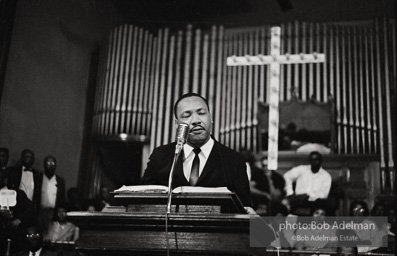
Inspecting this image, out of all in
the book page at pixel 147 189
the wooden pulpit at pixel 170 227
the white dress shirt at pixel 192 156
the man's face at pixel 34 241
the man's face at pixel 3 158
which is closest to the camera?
the wooden pulpit at pixel 170 227

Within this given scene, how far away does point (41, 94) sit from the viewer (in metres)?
7.54

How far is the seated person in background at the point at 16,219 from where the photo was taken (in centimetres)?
577

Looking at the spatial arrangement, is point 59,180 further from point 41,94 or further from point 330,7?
point 330,7

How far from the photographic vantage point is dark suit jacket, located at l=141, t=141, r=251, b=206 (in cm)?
282

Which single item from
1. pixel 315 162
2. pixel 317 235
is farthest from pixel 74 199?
pixel 317 235

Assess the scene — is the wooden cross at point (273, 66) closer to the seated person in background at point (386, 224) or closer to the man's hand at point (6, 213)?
the seated person in background at point (386, 224)

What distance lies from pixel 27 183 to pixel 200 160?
4335mm

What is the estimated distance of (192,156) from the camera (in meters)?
3.01

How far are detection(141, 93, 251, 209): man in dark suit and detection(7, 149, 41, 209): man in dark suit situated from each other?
3977 millimetres

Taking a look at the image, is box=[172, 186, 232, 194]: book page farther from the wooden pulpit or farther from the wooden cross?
the wooden cross

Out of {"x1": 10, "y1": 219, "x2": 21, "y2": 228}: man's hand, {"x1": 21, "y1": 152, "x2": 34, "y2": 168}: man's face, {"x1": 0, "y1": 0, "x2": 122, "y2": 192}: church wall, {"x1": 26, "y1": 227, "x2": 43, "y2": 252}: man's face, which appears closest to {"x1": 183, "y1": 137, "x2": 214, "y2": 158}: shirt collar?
{"x1": 26, "y1": 227, "x2": 43, "y2": 252}: man's face

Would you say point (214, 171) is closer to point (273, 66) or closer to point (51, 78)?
point (273, 66)

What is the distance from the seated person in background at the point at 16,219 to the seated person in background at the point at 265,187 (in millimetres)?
2867

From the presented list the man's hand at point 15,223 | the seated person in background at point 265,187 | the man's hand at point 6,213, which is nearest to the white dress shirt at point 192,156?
the man's hand at point 6,213
